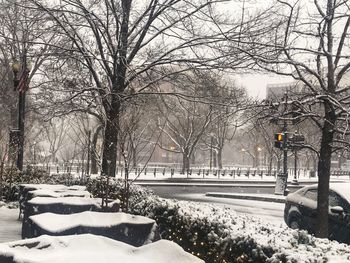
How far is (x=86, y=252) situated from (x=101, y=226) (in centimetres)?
234

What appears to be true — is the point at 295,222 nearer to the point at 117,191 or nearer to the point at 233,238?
the point at 117,191

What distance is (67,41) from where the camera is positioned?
1833 cm

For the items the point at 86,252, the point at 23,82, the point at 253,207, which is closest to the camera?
the point at 86,252

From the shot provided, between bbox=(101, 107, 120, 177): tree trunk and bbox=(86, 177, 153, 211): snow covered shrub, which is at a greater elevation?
bbox=(101, 107, 120, 177): tree trunk

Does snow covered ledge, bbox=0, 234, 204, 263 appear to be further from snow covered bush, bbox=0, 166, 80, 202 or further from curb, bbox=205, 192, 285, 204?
curb, bbox=205, 192, 285, 204

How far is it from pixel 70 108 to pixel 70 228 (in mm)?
12602

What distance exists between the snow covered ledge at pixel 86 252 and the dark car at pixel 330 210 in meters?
6.64

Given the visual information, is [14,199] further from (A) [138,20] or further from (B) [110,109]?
(A) [138,20]

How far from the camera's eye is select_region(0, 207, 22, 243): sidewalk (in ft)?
36.2

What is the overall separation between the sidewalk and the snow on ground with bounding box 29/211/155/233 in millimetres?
3921

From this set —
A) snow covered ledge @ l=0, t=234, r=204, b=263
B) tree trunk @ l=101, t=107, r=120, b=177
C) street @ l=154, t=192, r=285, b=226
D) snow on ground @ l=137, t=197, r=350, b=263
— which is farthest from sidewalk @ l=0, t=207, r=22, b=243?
street @ l=154, t=192, r=285, b=226

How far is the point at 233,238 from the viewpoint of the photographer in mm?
6430

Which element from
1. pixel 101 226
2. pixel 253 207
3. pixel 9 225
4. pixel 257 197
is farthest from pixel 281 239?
pixel 257 197

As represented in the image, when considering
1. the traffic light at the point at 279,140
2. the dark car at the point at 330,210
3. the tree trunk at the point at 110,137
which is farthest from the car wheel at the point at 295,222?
the traffic light at the point at 279,140
